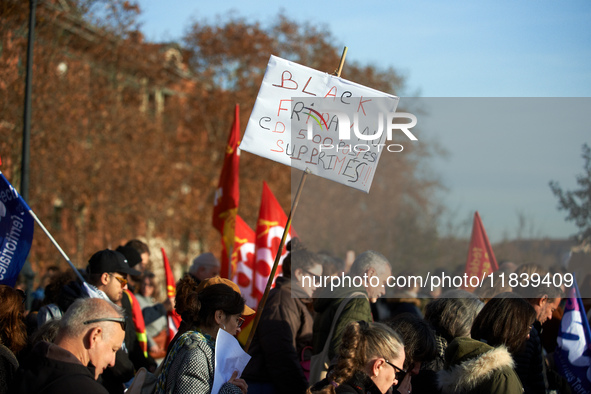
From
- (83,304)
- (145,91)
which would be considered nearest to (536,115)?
(83,304)

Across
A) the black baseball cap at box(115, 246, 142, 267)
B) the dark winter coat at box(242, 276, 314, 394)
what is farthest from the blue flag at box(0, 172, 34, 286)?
the dark winter coat at box(242, 276, 314, 394)

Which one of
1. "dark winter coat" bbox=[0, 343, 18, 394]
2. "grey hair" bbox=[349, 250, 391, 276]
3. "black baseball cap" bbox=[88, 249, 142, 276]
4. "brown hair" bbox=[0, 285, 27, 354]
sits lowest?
"dark winter coat" bbox=[0, 343, 18, 394]

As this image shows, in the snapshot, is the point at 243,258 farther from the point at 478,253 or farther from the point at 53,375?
the point at 53,375

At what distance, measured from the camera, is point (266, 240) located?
7516 mm

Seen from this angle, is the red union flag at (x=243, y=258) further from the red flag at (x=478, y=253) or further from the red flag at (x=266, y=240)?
the red flag at (x=478, y=253)

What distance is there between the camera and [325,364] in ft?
15.4

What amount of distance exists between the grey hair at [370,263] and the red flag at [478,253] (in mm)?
2792

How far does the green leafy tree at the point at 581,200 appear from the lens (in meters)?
5.30

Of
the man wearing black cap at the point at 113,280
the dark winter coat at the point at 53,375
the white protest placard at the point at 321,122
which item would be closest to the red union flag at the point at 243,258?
the man wearing black cap at the point at 113,280

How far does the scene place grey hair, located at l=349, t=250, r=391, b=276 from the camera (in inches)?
198

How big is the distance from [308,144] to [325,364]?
5.53 ft

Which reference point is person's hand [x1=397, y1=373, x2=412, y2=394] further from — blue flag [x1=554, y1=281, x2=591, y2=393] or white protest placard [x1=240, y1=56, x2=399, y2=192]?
blue flag [x1=554, y1=281, x2=591, y2=393]

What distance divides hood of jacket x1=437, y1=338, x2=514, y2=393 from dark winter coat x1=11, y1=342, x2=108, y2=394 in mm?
1876

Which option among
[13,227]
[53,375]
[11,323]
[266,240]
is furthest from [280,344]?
[266,240]
